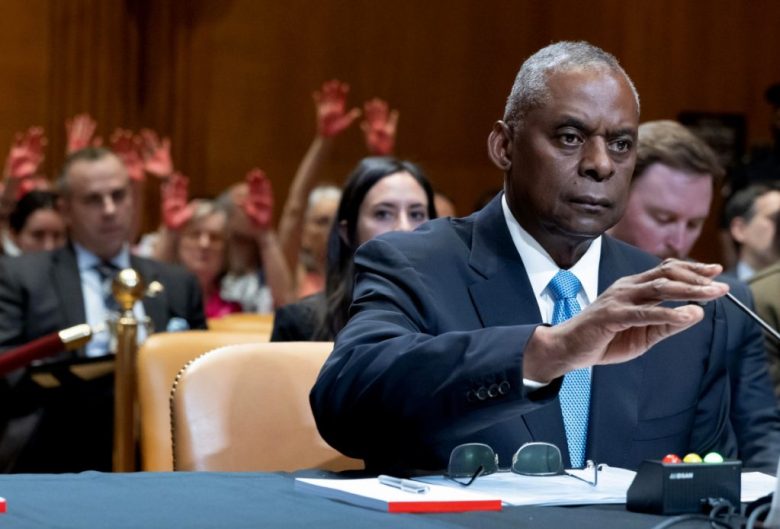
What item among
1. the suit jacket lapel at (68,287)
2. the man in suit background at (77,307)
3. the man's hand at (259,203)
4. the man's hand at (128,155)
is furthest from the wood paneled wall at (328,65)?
the suit jacket lapel at (68,287)

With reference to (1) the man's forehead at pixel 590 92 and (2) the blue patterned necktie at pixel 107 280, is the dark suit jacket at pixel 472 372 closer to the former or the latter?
(1) the man's forehead at pixel 590 92

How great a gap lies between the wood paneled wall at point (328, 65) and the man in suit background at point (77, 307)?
267 centimetres

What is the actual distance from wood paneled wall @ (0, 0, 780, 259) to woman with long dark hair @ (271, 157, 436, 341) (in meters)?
4.35

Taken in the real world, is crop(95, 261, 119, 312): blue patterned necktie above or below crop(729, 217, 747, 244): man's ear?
below

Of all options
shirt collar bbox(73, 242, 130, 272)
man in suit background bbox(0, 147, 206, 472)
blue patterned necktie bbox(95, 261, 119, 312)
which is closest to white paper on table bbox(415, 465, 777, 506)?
man in suit background bbox(0, 147, 206, 472)

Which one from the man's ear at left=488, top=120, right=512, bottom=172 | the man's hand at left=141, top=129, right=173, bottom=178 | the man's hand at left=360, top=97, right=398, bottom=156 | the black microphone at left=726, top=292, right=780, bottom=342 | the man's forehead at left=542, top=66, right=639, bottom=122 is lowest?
the man's hand at left=141, top=129, right=173, bottom=178

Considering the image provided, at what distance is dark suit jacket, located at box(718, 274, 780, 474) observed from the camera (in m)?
2.91

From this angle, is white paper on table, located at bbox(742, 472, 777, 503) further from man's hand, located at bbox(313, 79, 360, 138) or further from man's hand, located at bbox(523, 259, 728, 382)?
man's hand, located at bbox(313, 79, 360, 138)

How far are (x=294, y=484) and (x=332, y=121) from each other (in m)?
5.09

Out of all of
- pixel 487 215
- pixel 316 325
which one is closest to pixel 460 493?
pixel 487 215

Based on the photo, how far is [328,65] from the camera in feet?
28.7

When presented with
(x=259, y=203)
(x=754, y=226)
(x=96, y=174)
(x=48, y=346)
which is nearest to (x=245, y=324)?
(x=48, y=346)

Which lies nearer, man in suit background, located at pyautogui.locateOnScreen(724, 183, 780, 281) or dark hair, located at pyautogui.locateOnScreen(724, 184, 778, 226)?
man in suit background, located at pyautogui.locateOnScreen(724, 183, 780, 281)

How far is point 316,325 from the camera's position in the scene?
399cm
